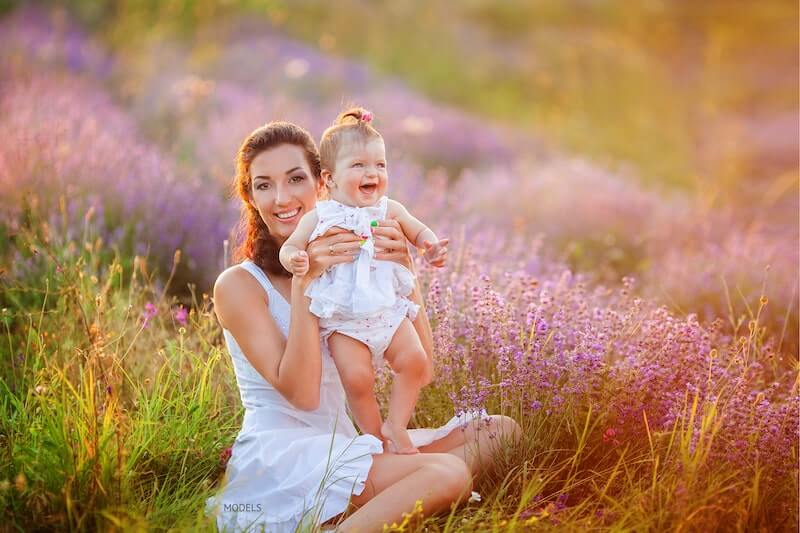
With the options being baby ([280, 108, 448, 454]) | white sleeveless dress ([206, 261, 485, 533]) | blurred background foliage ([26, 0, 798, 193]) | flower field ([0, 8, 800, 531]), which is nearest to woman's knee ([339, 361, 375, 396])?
baby ([280, 108, 448, 454])

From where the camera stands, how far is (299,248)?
2.61 metres

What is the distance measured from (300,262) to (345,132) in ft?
1.42

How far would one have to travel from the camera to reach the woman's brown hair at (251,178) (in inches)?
113

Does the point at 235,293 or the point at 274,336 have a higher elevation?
the point at 235,293

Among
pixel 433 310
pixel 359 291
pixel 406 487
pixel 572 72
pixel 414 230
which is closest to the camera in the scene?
pixel 406 487

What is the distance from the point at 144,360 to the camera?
11.1 ft

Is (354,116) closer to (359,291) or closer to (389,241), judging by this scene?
(389,241)

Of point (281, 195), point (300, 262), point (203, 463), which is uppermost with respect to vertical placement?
point (281, 195)

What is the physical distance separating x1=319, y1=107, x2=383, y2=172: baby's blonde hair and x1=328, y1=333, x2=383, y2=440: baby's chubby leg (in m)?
0.54

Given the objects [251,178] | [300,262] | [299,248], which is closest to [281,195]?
[251,178]

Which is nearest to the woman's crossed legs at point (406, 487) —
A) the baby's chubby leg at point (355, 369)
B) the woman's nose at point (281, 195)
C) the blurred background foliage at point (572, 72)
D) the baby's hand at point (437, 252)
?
the baby's chubby leg at point (355, 369)

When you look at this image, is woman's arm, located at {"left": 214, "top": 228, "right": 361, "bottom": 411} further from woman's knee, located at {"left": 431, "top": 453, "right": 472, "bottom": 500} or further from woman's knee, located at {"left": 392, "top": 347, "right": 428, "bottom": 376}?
woman's knee, located at {"left": 431, "top": 453, "right": 472, "bottom": 500}

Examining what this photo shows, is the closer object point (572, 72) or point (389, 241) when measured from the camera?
point (389, 241)

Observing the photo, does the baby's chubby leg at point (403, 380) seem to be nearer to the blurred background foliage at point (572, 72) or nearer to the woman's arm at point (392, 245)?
the woman's arm at point (392, 245)
